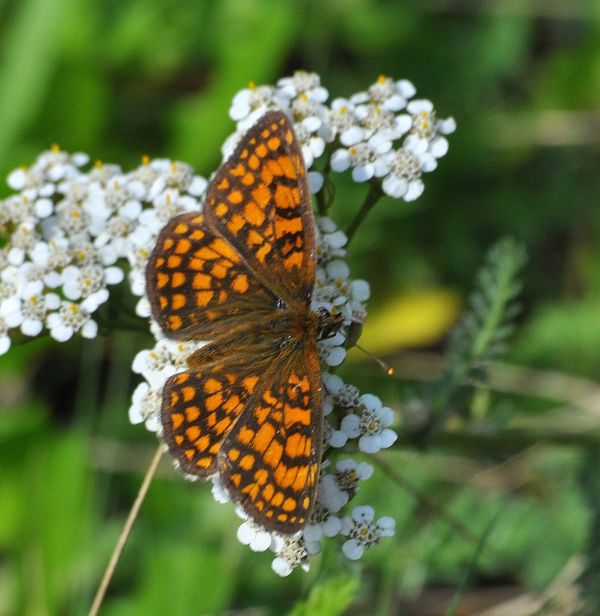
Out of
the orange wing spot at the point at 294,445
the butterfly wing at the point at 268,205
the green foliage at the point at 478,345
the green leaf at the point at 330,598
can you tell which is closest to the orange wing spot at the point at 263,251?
the butterfly wing at the point at 268,205

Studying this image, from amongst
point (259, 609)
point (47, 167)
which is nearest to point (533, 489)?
point (259, 609)

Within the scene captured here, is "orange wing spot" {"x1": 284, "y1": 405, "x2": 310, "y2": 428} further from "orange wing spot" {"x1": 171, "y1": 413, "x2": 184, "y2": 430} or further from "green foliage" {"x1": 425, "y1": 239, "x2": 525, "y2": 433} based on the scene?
"green foliage" {"x1": 425, "y1": 239, "x2": 525, "y2": 433}

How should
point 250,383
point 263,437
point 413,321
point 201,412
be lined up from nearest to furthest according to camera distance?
point 263,437 → point 201,412 → point 250,383 → point 413,321

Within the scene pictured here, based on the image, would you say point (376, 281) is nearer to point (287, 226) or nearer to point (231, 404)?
point (287, 226)

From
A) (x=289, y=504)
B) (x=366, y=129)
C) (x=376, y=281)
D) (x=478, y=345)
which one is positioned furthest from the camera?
(x=376, y=281)

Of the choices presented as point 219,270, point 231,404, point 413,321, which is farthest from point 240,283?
point 413,321

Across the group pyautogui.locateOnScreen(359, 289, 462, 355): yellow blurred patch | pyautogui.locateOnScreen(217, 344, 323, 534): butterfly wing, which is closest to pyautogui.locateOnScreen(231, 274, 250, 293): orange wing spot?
pyautogui.locateOnScreen(217, 344, 323, 534): butterfly wing
